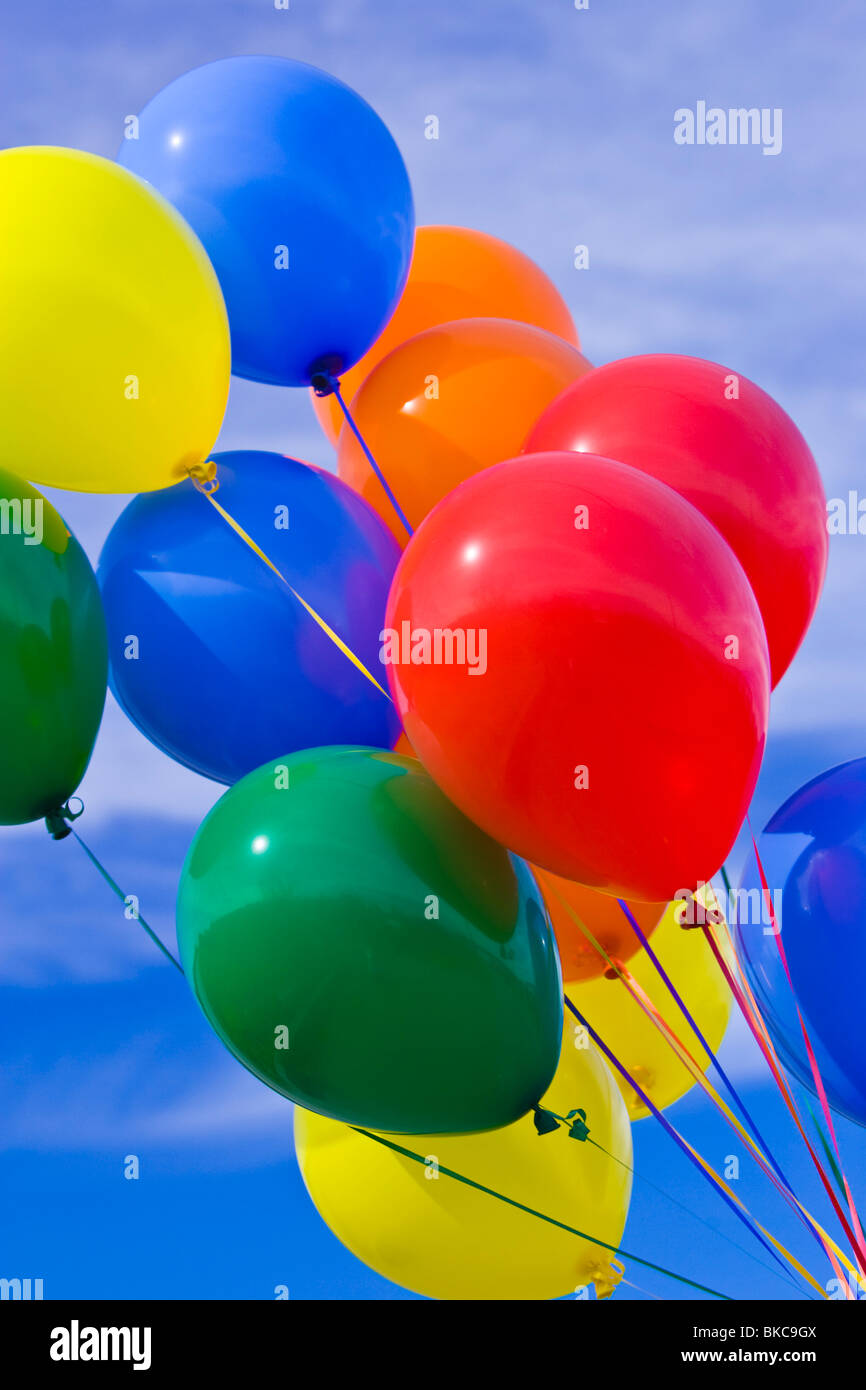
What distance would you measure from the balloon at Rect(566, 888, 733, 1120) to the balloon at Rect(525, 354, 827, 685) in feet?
3.32

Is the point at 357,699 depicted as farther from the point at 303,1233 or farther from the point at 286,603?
the point at 303,1233

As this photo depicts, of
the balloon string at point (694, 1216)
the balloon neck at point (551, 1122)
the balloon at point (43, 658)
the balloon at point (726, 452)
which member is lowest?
the balloon string at point (694, 1216)

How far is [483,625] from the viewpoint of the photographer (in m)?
2.64

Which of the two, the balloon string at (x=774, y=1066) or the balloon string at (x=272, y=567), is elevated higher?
the balloon string at (x=272, y=567)

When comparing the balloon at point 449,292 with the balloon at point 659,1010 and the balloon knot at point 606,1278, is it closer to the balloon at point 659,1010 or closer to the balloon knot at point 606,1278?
the balloon at point 659,1010

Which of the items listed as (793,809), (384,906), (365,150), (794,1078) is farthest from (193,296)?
(794,1078)

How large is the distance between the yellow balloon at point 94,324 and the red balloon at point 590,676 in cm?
94

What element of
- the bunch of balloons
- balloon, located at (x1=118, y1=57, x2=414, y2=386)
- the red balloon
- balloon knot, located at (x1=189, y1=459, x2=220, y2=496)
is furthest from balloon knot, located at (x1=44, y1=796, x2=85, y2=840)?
balloon, located at (x1=118, y1=57, x2=414, y2=386)

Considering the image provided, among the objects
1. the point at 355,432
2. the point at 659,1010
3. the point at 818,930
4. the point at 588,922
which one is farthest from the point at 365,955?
the point at 355,432

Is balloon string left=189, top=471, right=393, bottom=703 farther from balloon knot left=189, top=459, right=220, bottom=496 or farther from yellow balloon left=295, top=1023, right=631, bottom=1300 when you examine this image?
yellow balloon left=295, top=1023, right=631, bottom=1300

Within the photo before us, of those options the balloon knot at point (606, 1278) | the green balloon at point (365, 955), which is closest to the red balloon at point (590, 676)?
the green balloon at point (365, 955)

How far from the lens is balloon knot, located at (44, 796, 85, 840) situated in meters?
3.22

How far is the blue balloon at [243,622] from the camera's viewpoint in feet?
11.1

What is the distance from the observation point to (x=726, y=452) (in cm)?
338
